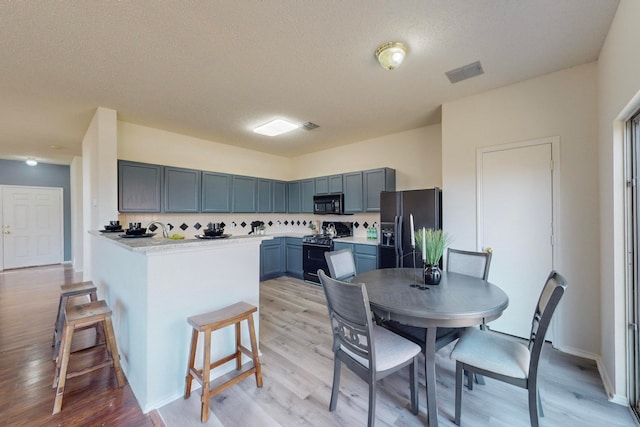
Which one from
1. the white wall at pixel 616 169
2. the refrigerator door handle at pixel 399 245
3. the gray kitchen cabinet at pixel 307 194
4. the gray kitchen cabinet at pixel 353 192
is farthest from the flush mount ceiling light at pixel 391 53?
the gray kitchen cabinet at pixel 307 194

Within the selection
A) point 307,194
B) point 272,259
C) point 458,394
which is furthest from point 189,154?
point 458,394

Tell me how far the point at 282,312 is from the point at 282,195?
282 cm

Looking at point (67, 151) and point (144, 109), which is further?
point (67, 151)

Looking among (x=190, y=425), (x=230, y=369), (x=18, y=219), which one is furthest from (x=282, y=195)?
(x=18, y=219)

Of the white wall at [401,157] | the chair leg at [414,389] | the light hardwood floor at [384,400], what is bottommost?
the light hardwood floor at [384,400]

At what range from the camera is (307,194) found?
5.41m

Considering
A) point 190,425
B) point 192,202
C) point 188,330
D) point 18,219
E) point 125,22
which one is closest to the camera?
point 190,425

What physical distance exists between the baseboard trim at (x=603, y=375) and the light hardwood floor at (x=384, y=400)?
4 centimetres

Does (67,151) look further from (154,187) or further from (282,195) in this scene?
(282,195)

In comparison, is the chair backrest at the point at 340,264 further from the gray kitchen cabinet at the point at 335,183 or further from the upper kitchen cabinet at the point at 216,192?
the upper kitchen cabinet at the point at 216,192

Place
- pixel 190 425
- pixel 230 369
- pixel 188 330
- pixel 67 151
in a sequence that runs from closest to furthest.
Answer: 1. pixel 190 425
2. pixel 188 330
3. pixel 230 369
4. pixel 67 151

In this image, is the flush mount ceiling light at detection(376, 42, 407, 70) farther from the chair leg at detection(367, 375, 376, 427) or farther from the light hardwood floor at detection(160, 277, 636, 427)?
the light hardwood floor at detection(160, 277, 636, 427)

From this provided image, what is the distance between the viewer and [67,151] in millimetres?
5453

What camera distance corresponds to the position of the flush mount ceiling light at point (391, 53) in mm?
2086
